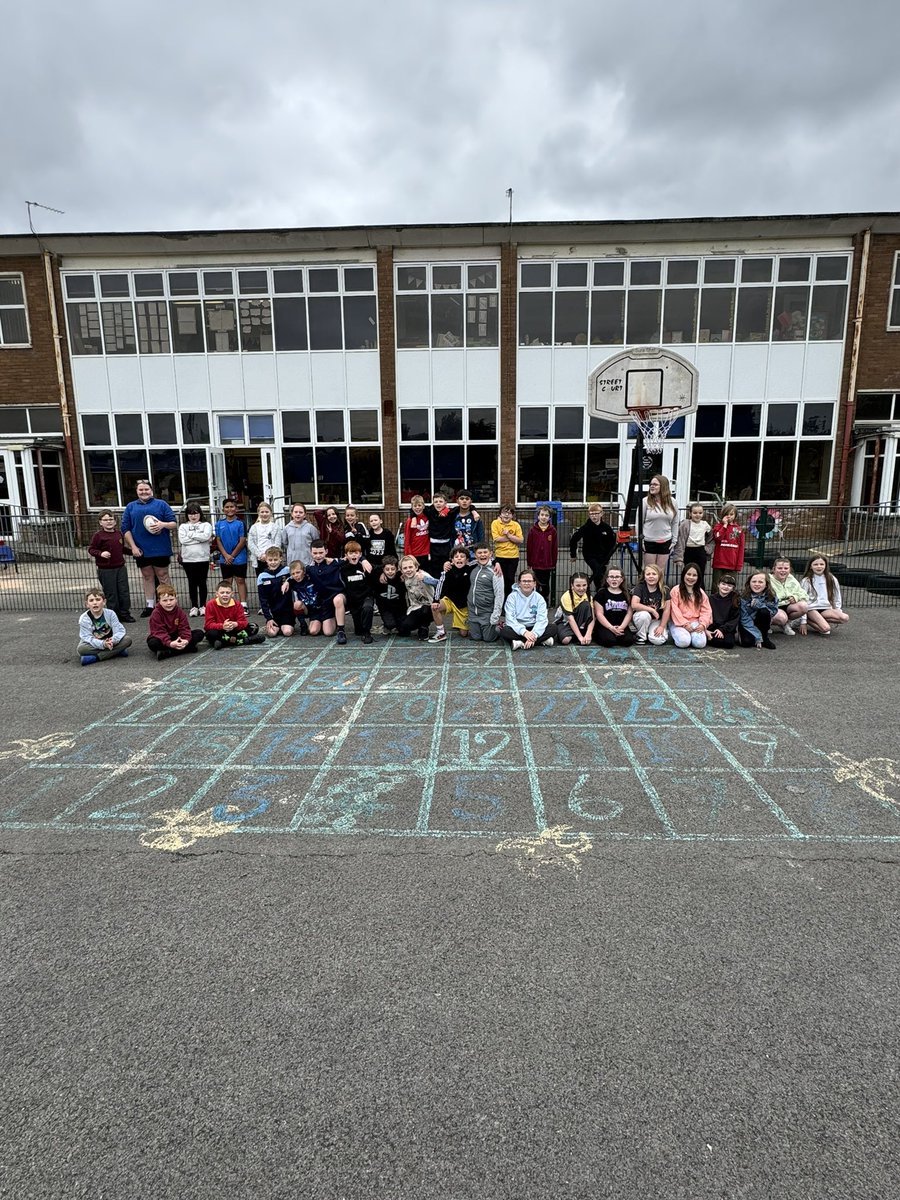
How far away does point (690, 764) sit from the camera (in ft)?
19.3

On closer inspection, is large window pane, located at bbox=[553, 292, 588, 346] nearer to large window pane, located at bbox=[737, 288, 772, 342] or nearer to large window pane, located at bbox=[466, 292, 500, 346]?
large window pane, located at bbox=[466, 292, 500, 346]

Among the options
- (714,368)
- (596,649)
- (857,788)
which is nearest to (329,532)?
(596,649)

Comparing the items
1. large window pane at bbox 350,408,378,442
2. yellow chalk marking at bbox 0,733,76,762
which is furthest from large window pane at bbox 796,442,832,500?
yellow chalk marking at bbox 0,733,76,762

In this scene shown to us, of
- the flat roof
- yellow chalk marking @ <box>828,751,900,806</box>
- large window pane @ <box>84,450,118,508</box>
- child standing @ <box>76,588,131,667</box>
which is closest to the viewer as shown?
yellow chalk marking @ <box>828,751,900,806</box>

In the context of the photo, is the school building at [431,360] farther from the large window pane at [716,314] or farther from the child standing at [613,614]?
the child standing at [613,614]

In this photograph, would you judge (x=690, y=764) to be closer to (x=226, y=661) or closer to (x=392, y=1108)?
(x=392, y=1108)

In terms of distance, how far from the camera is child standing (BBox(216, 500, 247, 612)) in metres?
11.2

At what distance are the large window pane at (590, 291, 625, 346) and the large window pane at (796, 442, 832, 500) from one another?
5954mm

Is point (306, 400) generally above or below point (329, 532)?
above

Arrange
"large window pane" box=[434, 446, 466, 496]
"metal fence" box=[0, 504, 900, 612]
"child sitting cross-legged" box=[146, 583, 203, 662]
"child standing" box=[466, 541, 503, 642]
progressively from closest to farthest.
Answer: "child sitting cross-legged" box=[146, 583, 203, 662], "child standing" box=[466, 541, 503, 642], "metal fence" box=[0, 504, 900, 612], "large window pane" box=[434, 446, 466, 496]

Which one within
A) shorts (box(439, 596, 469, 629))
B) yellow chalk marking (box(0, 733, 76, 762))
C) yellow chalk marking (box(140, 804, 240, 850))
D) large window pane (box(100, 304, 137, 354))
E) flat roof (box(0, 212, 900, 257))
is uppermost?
flat roof (box(0, 212, 900, 257))

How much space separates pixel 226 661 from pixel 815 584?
8.39m

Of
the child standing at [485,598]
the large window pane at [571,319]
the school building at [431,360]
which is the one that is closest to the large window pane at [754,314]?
the school building at [431,360]

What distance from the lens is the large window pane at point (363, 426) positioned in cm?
1989
